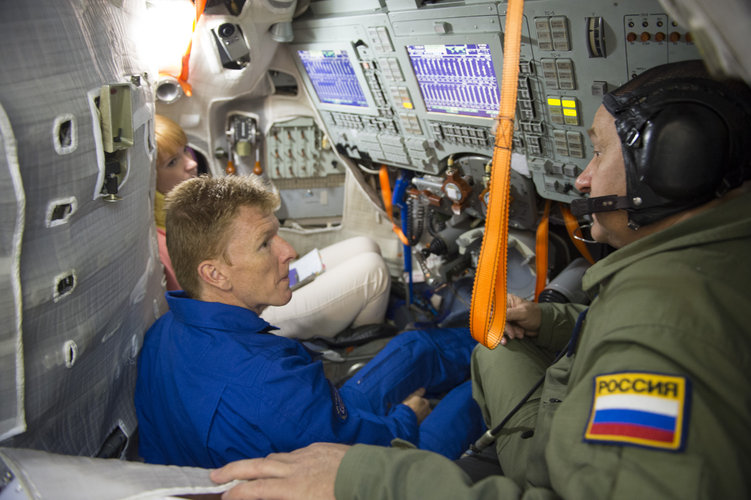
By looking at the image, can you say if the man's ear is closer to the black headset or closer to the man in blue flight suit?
the man in blue flight suit

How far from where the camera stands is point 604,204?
1.19 metres

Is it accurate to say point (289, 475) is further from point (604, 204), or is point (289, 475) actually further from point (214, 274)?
point (604, 204)

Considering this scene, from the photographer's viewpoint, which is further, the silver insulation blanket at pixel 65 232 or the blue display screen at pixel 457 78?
the blue display screen at pixel 457 78

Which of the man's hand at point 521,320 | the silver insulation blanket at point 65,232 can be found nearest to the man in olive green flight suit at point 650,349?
the man's hand at point 521,320

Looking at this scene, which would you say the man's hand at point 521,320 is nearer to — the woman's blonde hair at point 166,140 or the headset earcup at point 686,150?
the headset earcup at point 686,150

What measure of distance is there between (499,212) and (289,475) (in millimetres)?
849

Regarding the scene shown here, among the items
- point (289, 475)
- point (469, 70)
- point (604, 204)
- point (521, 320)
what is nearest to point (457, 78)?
point (469, 70)

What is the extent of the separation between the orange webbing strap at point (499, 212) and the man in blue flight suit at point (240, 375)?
0.48 metres

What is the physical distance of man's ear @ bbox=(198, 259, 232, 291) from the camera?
1689 millimetres

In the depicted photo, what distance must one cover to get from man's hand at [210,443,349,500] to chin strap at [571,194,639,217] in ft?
2.67

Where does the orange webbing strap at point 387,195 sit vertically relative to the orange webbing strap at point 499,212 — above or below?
below

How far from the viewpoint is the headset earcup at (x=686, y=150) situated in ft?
3.20

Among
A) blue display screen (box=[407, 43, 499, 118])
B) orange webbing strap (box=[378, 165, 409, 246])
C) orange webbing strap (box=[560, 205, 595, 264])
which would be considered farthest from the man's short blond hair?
orange webbing strap (box=[378, 165, 409, 246])

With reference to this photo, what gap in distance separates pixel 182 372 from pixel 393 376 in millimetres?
808
